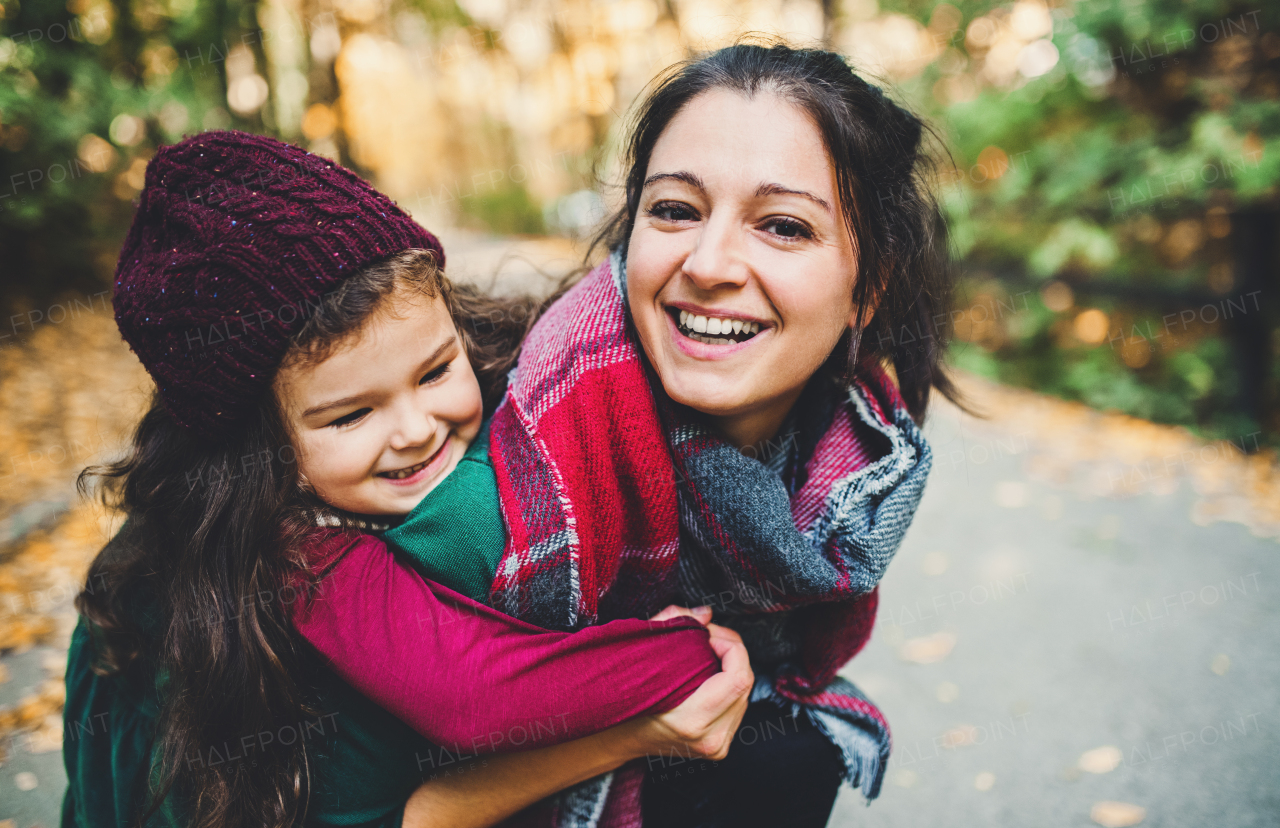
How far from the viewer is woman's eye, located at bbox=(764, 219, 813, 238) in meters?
1.47

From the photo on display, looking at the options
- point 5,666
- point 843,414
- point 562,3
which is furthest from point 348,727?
point 562,3

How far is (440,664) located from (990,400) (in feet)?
21.6

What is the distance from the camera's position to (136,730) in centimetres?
169

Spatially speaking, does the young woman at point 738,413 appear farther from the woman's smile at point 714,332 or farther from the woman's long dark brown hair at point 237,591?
the woman's long dark brown hair at point 237,591

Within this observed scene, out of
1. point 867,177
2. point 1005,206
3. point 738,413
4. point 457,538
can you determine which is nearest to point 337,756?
point 457,538

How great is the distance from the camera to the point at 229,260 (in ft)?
4.25

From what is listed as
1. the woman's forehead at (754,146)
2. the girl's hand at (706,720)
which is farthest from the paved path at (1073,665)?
the woman's forehead at (754,146)

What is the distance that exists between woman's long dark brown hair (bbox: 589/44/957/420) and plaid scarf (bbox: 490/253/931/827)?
7.0 inches

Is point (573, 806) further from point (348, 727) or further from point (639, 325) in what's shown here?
point (639, 325)

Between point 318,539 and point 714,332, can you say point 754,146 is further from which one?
point 318,539

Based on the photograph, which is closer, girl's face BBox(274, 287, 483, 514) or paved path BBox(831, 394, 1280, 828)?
girl's face BBox(274, 287, 483, 514)

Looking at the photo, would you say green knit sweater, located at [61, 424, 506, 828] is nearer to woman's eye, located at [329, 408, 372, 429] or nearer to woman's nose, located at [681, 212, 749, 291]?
woman's eye, located at [329, 408, 372, 429]

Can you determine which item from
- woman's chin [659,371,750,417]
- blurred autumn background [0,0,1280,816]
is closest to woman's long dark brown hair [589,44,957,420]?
woman's chin [659,371,750,417]

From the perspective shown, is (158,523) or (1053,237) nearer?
(158,523)
